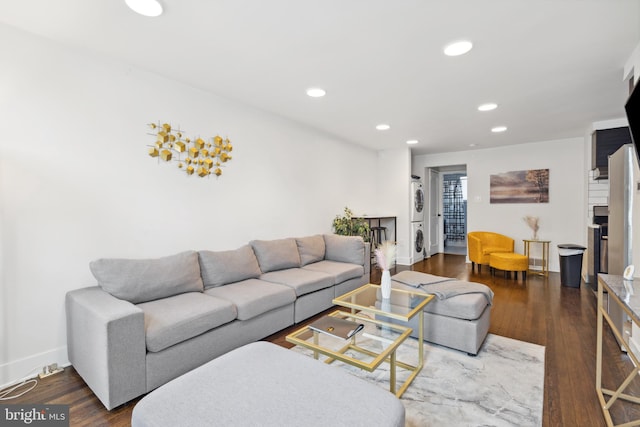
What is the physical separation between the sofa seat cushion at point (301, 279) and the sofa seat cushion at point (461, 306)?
1.10 m

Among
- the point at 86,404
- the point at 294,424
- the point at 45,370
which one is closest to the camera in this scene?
the point at 294,424

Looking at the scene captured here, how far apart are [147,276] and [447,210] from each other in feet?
29.6

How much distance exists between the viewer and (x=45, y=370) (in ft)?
6.86

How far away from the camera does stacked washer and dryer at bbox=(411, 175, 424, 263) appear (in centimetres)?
604

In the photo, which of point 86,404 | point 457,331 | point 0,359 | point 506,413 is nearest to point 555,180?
point 457,331

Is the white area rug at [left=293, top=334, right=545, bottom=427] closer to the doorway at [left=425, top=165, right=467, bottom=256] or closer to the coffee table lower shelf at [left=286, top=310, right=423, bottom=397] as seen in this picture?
the coffee table lower shelf at [left=286, top=310, right=423, bottom=397]

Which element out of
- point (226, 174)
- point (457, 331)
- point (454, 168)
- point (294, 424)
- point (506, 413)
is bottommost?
point (506, 413)

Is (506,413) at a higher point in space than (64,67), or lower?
lower

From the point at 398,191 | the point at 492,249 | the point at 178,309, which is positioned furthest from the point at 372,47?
the point at 492,249

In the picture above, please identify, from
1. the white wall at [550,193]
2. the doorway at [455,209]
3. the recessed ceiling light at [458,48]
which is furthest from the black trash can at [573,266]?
the doorway at [455,209]

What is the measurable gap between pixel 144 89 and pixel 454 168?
6797mm

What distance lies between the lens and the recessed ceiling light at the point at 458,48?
7.03 ft

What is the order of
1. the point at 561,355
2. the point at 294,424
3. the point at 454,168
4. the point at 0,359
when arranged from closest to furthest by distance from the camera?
1. the point at 294,424
2. the point at 0,359
3. the point at 561,355
4. the point at 454,168

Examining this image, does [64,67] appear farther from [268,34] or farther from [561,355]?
[561,355]
